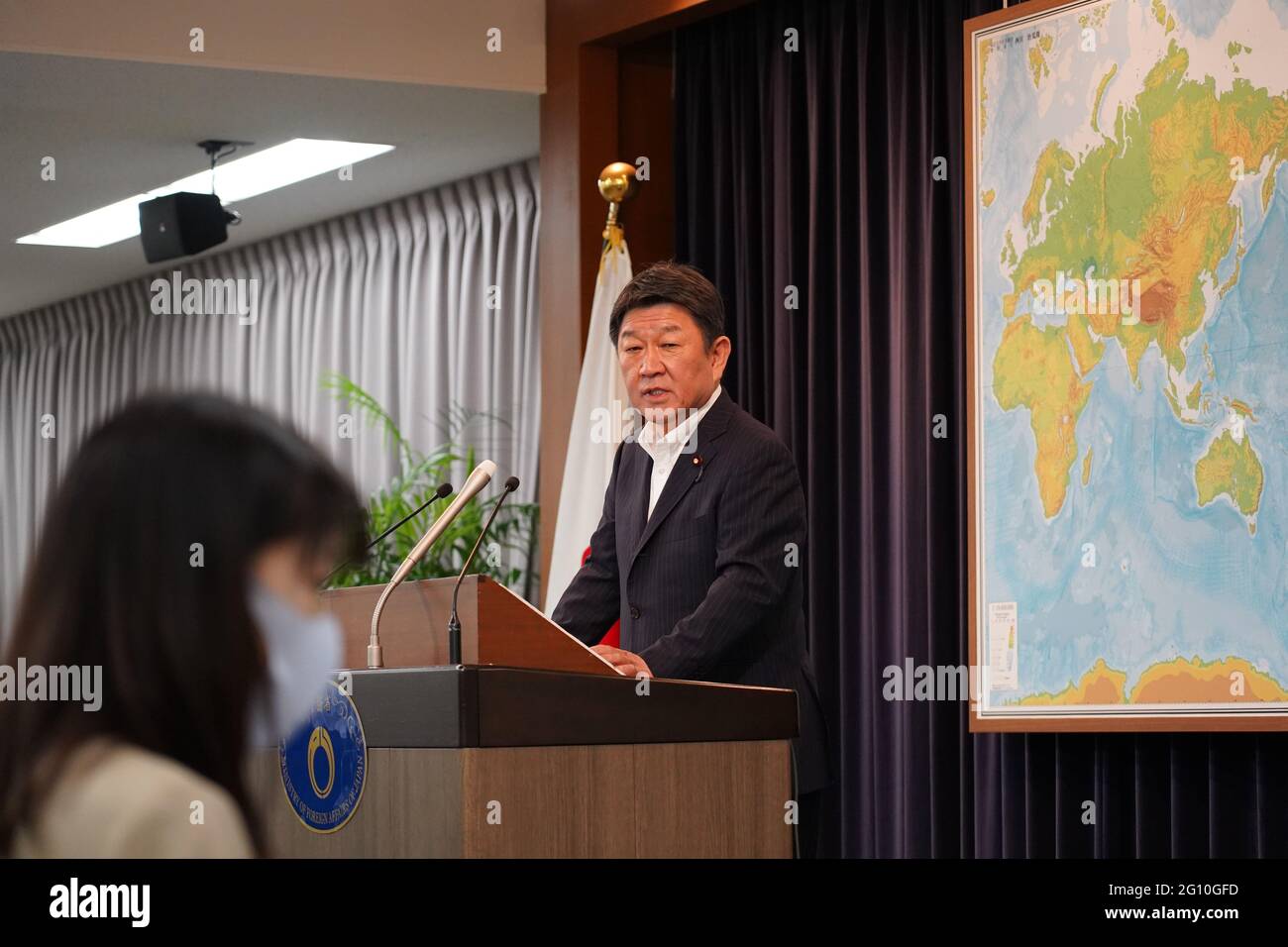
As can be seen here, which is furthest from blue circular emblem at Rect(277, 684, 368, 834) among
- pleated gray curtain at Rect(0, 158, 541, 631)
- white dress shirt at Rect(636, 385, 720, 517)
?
pleated gray curtain at Rect(0, 158, 541, 631)

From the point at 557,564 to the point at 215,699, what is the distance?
4.14 meters

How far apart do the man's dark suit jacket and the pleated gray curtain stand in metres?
3.23

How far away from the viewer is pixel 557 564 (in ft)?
17.1

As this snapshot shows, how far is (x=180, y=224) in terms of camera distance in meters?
6.45

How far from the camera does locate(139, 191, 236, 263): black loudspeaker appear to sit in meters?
6.47

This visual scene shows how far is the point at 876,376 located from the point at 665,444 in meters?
1.52

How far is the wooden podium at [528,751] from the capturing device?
2311 millimetres

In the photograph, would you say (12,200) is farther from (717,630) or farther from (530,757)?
(530,757)

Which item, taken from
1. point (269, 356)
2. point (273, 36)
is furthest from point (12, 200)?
point (273, 36)

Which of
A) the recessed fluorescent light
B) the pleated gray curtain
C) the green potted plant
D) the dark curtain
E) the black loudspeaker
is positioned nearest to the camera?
the dark curtain

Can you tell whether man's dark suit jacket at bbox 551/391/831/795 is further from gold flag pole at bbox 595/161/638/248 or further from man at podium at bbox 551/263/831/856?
gold flag pole at bbox 595/161/638/248

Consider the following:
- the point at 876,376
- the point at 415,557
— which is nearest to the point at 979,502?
the point at 876,376

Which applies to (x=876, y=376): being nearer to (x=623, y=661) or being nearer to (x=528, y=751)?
(x=623, y=661)

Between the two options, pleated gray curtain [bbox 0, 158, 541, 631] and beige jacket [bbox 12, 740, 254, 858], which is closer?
beige jacket [bbox 12, 740, 254, 858]
